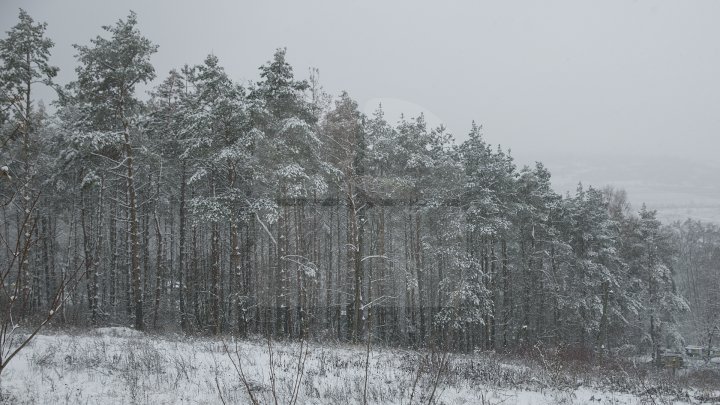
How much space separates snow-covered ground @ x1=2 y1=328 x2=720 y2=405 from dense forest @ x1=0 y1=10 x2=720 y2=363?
4.00 ft

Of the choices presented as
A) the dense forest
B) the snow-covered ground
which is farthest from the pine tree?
the snow-covered ground

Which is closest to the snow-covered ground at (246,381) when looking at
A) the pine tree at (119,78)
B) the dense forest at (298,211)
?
the dense forest at (298,211)

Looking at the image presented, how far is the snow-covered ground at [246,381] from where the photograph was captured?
702 cm

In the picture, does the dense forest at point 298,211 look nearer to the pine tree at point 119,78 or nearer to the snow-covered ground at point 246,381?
the pine tree at point 119,78

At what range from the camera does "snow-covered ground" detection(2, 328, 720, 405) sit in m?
7.02

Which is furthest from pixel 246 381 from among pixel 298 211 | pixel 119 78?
pixel 298 211

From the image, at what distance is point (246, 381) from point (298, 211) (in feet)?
58.7

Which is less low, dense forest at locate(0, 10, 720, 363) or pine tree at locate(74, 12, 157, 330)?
pine tree at locate(74, 12, 157, 330)

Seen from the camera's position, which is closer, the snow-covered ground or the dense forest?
the snow-covered ground

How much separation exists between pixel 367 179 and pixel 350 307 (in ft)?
33.2

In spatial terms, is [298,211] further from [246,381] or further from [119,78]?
[246,381]

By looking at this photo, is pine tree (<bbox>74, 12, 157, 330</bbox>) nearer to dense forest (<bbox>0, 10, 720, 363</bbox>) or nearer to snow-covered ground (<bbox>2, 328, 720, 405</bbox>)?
dense forest (<bbox>0, 10, 720, 363</bbox>)

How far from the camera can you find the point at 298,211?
25.0 meters

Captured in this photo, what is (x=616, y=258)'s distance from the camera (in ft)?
99.4
